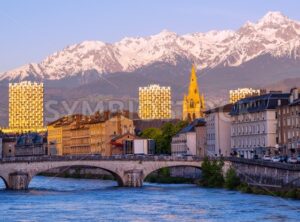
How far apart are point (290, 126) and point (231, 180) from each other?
2022cm

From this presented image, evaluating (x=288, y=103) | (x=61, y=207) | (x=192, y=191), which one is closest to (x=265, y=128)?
(x=288, y=103)

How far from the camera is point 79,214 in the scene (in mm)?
83438

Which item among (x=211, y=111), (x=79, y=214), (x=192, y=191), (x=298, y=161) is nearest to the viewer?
(x=79, y=214)

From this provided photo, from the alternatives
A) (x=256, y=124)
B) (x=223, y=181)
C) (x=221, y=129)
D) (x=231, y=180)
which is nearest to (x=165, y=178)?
(x=256, y=124)

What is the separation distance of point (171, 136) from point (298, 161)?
85916 millimetres

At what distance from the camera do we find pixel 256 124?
452 ft

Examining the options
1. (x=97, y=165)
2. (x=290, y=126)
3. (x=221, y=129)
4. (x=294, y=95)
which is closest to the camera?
(x=97, y=165)

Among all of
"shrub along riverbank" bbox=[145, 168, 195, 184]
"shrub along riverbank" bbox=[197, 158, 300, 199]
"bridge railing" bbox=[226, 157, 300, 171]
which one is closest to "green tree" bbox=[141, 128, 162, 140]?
"shrub along riverbank" bbox=[145, 168, 195, 184]

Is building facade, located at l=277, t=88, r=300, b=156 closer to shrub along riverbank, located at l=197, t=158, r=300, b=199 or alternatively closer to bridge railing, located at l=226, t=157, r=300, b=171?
bridge railing, located at l=226, t=157, r=300, b=171

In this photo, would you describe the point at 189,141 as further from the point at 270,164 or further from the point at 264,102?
the point at 270,164

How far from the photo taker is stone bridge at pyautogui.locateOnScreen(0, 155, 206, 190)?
118562 millimetres

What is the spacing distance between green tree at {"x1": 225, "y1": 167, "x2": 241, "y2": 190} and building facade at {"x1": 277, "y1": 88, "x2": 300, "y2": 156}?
645 inches

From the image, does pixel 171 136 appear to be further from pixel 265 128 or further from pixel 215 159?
pixel 215 159

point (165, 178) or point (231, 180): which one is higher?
point (165, 178)
